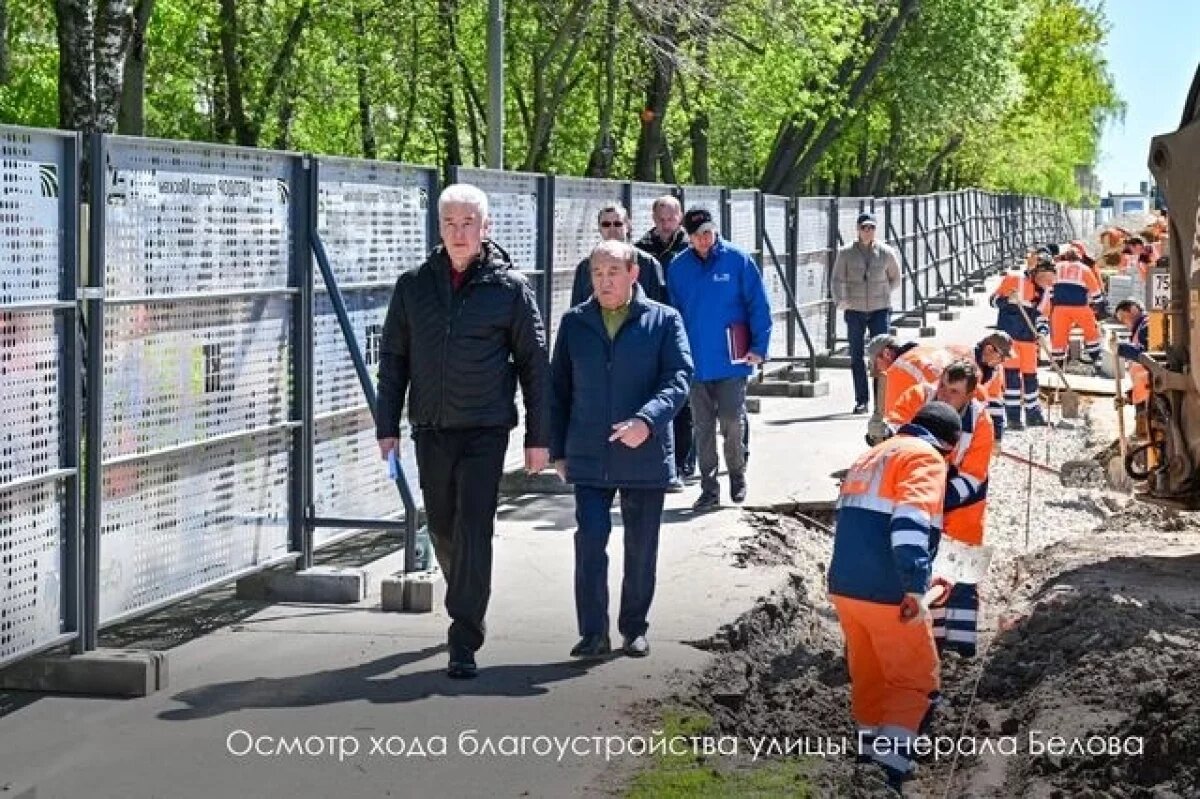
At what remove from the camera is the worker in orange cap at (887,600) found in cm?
892

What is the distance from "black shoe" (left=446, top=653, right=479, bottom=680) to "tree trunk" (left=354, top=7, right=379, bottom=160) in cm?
2594

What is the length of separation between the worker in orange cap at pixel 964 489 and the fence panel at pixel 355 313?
3154mm

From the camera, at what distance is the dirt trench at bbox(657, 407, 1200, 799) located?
941cm

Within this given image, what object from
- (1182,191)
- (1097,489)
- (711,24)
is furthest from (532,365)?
(711,24)

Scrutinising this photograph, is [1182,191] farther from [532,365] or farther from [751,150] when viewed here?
[751,150]

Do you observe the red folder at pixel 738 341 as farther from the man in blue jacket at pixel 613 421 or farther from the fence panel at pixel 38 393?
the fence panel at pixel 38 393

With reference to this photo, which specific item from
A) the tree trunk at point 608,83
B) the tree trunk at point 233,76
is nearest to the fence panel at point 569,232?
the tree trunk at point 608,83

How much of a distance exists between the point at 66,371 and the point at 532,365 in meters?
2.00

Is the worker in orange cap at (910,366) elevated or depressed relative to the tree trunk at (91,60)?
depressed

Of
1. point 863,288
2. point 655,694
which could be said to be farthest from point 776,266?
point 655,694

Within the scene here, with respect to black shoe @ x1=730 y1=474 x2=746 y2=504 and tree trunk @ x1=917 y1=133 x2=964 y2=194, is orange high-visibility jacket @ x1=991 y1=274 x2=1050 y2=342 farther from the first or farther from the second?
tree trunk @ x1=917 y1=133 x2=964 y2=194

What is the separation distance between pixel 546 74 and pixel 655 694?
2618 cm

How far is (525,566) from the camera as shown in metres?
13.2

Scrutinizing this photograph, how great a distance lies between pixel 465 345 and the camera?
1005 centimetres
